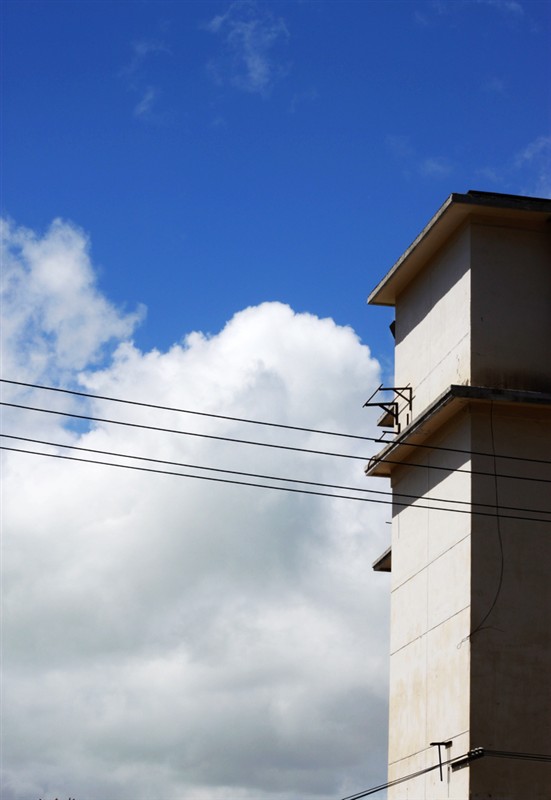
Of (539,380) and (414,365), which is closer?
(539,380)

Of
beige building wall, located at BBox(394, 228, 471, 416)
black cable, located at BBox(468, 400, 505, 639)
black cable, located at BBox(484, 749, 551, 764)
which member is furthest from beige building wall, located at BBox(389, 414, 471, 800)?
beige building wall, located at BBox(394, 228, 471, 416)

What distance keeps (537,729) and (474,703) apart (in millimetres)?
1576

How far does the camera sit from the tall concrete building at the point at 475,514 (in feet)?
101

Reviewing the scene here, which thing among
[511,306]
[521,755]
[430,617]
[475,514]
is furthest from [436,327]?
[521,755]

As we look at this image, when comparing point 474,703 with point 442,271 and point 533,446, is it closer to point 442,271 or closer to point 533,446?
point 533,446

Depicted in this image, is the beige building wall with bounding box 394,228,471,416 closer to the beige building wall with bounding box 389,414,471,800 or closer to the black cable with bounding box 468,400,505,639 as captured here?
the black cable with bounding box 468,400,505,639

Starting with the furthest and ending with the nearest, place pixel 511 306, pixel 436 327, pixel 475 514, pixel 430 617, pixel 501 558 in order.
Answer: pixel 436 327 → pixel 511 306 → pixel 430 617 → pixel 475 514 → pixel 501 558

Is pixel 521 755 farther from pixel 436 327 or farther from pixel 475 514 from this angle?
pixel 436 327

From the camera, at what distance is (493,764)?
3020 cm

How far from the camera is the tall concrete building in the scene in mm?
30734

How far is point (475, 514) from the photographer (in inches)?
1264

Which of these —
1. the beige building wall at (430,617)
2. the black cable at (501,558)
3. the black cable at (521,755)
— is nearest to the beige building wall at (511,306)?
the black cable at (501,558)

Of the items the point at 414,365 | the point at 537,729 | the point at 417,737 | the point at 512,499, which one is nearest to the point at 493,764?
the point at 537,729


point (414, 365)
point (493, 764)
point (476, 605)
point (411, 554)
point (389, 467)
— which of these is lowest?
point (493, 764)
